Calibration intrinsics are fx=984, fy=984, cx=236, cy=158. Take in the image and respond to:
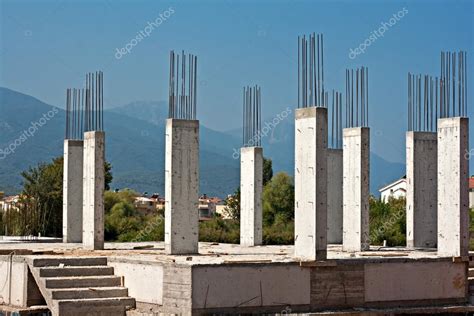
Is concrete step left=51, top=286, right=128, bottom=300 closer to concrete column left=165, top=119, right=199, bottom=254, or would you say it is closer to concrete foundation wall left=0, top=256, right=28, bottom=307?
concrete foundation wall left=0, top=256, right=28, bottom=307

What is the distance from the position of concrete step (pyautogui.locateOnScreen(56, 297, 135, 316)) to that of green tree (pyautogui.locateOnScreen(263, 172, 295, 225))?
18.7 metres

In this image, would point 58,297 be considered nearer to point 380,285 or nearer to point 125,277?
point 125,277

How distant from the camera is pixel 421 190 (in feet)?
79.2

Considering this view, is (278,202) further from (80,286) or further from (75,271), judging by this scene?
(80,286)

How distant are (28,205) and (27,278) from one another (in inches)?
650

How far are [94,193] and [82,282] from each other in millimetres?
4751

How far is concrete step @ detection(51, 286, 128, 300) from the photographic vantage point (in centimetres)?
1736

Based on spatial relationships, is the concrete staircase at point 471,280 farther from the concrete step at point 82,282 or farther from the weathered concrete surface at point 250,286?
the concrete step at point 82,282

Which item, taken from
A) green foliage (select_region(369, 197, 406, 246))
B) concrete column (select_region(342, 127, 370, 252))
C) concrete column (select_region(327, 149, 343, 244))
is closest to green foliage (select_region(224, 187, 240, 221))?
green foliage (select_region(369, 197, 406, 246))

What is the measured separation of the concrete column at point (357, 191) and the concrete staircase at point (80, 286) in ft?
21.8

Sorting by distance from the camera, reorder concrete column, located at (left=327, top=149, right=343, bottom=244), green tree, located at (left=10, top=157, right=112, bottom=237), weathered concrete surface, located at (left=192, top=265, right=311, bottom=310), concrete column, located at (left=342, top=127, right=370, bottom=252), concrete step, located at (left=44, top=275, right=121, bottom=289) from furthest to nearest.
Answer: green tree, located at (left=10, top=157, right=112, bottom=237)
concrete column, located at (left=327, top=149, right=343, bottom=244)
concrete column, located at (left=342, top=127, right=370, bottom=252)
concrete step, located at (left=44, top=275, right=121, bottom=289)
weathered concrete surface, located at (left=192, top=265, right=311, bottom=310)

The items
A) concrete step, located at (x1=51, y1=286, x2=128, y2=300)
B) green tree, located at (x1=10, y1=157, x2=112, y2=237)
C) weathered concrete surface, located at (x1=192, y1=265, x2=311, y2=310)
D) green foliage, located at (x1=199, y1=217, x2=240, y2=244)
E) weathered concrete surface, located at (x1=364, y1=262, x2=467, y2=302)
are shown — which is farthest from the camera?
green tree, located at (x1=10, y1=157, x2=112, y2=237)

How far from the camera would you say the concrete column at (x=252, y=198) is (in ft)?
86.0

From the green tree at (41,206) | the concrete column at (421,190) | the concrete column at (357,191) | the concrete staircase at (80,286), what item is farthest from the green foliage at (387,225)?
the concrete staircase at (80,286)
